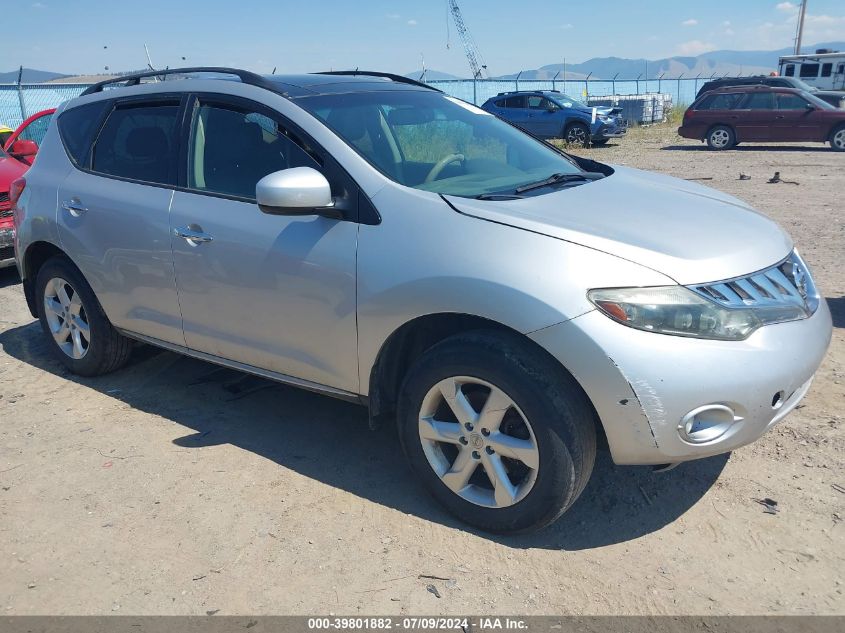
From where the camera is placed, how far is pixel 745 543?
9.75 feet

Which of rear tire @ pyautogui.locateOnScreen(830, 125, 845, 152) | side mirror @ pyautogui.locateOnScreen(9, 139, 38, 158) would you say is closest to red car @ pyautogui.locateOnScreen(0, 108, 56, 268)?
side mirror @ pyautogui.locateOnScreen(9, 139, 38, 158)

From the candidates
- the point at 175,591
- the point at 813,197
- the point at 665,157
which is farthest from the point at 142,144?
the point at 665,157

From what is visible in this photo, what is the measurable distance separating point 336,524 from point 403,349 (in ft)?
2.67

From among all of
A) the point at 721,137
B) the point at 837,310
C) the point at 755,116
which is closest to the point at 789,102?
the point at 755,116

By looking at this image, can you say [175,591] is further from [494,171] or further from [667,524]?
[494,171]

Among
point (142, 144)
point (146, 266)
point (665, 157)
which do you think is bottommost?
point (665, 157)

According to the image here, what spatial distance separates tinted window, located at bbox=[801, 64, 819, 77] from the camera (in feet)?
107

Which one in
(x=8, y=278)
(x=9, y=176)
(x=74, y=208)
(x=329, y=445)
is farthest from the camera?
(x=8, y=278)

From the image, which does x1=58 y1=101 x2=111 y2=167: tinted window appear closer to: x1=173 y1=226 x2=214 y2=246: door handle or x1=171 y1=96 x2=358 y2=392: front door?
x1=171 y1=96 x2=358 y2=392: front door

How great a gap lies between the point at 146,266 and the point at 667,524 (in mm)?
2925

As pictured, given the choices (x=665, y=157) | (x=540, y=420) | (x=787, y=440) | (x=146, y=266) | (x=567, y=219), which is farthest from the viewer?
(x=665, y=157)

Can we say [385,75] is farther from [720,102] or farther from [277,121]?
[720,102]

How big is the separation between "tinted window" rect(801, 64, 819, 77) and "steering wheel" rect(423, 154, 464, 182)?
35.0 meters

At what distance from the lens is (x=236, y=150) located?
3.77m
